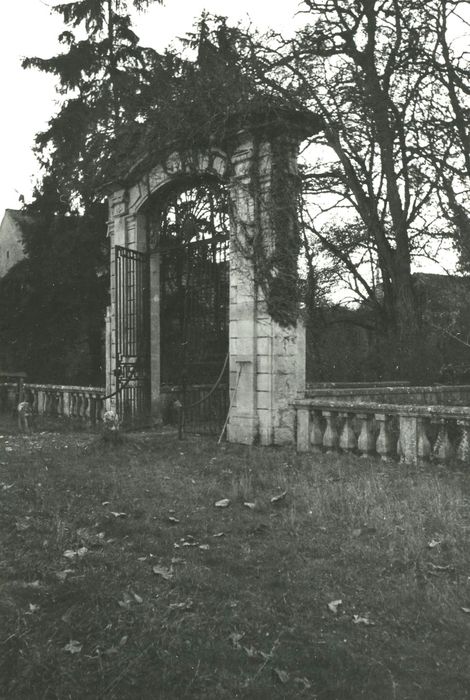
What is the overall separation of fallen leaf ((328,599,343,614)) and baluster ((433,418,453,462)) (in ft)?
13.7

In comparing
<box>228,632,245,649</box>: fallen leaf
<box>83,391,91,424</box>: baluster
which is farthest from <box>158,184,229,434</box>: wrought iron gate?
<box>228,632,245,649</box>: fallen leaf

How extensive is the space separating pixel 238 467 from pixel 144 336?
5.02 m

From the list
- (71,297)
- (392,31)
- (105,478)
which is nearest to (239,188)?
(105,478)

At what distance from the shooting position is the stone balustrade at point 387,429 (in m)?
7.28

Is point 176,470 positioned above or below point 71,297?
below

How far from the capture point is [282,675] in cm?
272

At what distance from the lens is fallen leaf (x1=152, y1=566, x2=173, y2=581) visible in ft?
12.8

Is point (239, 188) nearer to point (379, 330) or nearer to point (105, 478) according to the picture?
point (105, 478)

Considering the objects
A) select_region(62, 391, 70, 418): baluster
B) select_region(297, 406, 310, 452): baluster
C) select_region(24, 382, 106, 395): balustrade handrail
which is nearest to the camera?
select_region(297, 406, 310, 452): baluster

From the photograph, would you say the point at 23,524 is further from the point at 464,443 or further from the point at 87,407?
the point at 87,407

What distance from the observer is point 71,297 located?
19.8m

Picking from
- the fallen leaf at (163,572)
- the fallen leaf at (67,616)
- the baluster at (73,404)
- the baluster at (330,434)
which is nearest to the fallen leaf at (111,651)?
the fallen leaf at (67,616)

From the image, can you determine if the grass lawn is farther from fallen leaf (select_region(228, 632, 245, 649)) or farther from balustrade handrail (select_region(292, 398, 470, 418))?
balustrade handrail (select_region(292, 398, 470, 418))

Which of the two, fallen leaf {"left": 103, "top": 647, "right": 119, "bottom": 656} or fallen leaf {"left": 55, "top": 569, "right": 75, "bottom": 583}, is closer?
fallen leaf {"left": 103, "top": 647, "right": 119, "bottom": 656}
